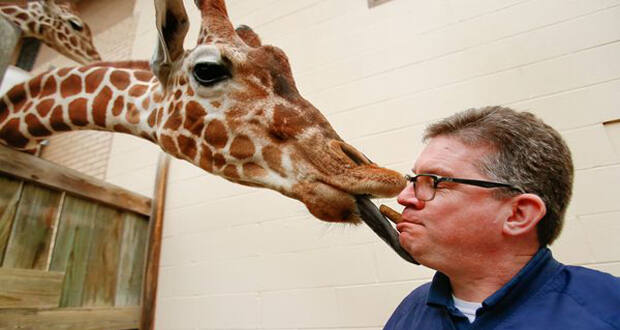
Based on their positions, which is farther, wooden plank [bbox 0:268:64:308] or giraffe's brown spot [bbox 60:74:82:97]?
giraffe's brown spot [bbox 60:74:82:97]

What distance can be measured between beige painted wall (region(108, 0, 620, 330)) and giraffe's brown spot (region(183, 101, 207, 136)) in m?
0.83

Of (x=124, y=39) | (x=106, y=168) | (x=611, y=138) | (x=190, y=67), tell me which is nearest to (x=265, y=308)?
(x=190, y=67)

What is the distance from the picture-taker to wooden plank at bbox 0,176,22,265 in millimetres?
1406

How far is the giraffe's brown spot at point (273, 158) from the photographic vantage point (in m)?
1.10

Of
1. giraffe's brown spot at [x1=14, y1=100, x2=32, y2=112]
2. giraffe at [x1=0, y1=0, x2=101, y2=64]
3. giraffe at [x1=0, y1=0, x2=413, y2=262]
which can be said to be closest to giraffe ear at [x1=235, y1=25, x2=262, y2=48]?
giraffe at [x1=0, y1=0, x2=413, y2=262]

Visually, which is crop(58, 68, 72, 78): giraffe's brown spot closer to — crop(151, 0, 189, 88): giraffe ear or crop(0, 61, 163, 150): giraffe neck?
crop(0, 61, 163, 150): giraffe neck

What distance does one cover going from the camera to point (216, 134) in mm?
1223

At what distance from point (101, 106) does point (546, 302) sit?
1807mm

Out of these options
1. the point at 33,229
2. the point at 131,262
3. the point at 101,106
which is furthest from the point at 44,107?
the point at 131,262

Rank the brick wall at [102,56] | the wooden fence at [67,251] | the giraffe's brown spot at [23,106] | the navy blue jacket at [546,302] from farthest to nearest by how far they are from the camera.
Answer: the brick wall at [102,56]
the giraffe's brown spot at [23,106]
the wooden fence at [67,251]
the navy blue jacket at [546,302]

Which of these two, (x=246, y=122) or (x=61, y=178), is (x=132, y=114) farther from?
(x=246, y=122)

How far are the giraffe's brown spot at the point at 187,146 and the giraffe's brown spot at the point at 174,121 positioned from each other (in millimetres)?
48

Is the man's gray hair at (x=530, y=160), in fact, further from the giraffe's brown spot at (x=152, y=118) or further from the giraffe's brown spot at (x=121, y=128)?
the giraffe's brown spot at (x=121, y=128)

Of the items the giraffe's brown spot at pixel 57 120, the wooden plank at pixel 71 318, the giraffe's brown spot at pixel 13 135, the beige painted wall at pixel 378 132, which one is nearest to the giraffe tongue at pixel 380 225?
the beige painted wall at pixel 378 132
